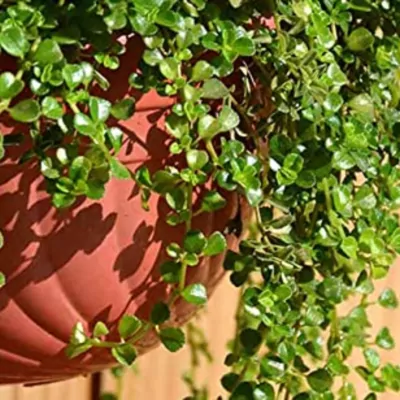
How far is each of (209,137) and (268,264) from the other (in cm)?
9

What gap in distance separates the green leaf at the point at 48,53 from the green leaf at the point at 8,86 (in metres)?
0.02

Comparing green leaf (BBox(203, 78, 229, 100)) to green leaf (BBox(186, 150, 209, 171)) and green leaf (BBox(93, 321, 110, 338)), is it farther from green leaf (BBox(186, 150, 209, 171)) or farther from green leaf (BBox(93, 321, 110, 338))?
green leaf (BBox(93, 321, 110, 338))

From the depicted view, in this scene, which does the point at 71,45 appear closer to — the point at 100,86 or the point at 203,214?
the point at 100,86

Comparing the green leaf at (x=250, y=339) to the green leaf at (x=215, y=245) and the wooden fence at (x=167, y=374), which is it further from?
the wooden fence at (x=167, y=374)

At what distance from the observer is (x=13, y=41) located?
59 centimetres

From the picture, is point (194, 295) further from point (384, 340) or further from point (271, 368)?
point (384, 340)

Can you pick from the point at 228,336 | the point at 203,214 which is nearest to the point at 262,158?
the point at 203,214

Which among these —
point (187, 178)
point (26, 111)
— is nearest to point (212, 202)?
point (187, 178)

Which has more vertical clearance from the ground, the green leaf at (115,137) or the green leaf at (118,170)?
the green leaf at (115,137)

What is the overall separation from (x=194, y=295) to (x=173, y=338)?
27 millimetres

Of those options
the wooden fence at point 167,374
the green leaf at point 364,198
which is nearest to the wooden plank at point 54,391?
the wooden fence at point 167,374

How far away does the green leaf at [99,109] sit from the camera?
62 centimetres

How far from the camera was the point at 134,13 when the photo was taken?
24.7 inches

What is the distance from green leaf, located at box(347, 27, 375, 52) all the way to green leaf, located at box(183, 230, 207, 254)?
185 mm
